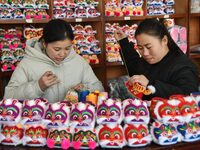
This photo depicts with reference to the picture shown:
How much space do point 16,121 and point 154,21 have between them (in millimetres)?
1025

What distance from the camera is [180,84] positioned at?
5.26 ft

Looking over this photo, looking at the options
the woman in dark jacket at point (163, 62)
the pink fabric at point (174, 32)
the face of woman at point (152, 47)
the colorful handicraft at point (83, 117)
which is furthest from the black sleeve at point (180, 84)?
the pink fabric at point (174, 32)

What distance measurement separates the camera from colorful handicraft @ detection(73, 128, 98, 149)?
1.18 metres

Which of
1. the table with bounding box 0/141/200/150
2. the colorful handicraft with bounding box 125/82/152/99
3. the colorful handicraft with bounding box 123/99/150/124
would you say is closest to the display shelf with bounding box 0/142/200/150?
the table with bounding box 0/141/200/150

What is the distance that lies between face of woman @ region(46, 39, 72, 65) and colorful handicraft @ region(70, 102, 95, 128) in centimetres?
74

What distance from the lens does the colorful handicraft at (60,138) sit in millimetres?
1185

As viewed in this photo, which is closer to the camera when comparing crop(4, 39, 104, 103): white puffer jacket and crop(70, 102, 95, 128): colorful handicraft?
crop(70, 102, 95, 128): colorful handicraft

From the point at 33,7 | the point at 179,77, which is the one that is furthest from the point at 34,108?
the point at 33,7

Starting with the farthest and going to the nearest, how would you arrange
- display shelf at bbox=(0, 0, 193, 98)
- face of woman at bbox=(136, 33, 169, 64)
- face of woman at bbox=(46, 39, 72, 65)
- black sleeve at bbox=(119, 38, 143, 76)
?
1. display shelf at bbox=(0, 0, 193, 98)
2. black sleeve at bbox=(119, 38, 143, 76)
3. face of woman at bbox=(46, 39, 72, 65)
4. face of woman at bbox=(136, 33, 169, 64)

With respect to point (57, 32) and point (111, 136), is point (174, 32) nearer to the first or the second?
point (57, 32)

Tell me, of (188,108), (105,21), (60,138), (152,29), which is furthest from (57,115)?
(105,21)

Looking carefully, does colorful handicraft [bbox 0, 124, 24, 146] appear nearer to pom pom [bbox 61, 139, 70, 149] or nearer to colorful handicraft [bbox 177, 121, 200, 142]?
pom pom [bbox 61, 139, 70, 149]

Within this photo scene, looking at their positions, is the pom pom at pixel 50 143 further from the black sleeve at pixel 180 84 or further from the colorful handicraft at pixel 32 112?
the black sleeve at pixel 180 84

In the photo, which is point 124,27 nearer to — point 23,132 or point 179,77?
point 179,77
